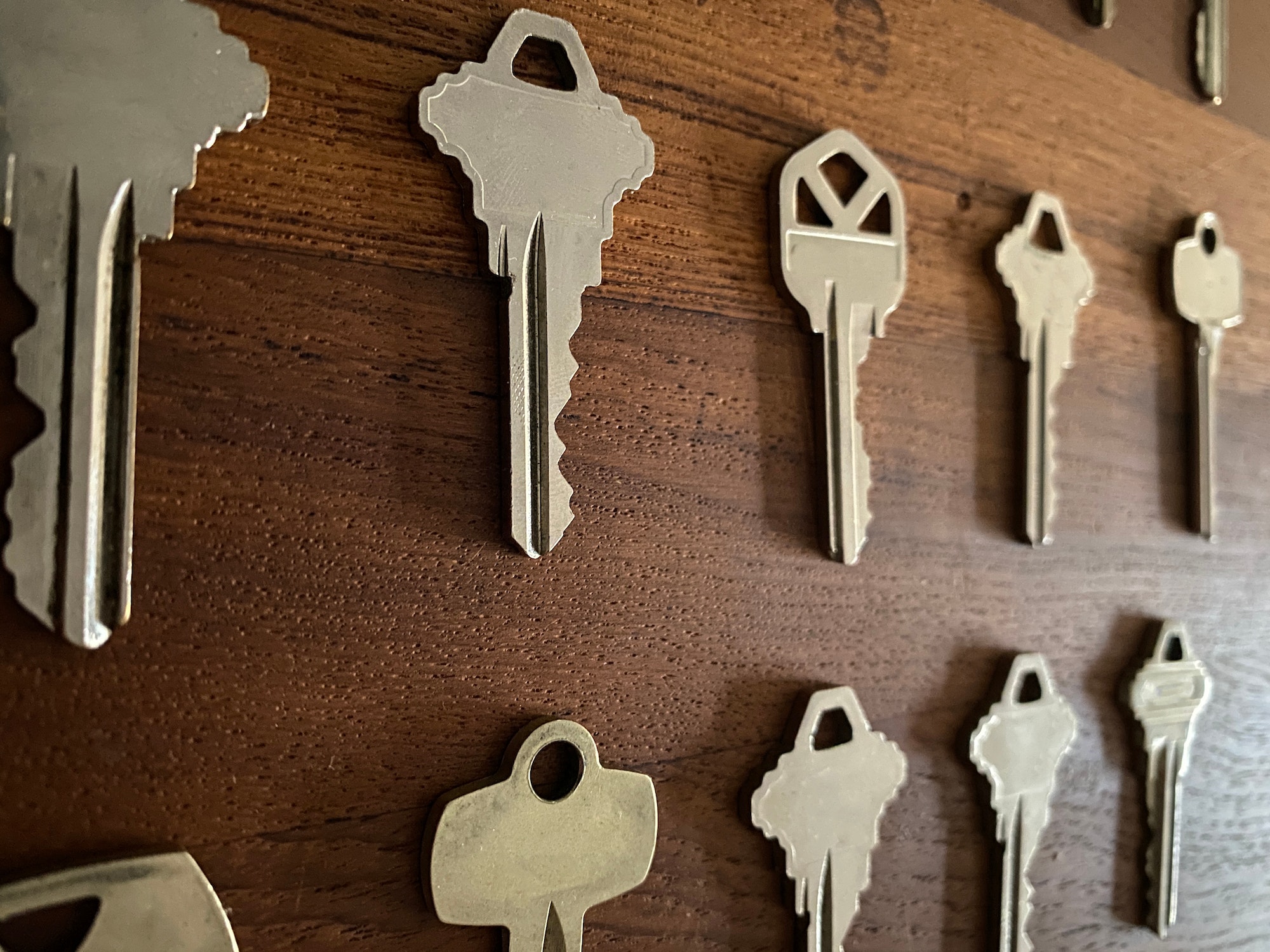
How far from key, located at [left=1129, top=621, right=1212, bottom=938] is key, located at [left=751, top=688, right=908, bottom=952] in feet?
0.67

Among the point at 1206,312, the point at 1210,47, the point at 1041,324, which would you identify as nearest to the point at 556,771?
the point at 1041,324

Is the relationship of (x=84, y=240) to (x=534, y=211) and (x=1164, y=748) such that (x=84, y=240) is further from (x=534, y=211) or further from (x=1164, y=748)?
(x=1164, y=748)

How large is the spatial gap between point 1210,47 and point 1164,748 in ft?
1.53

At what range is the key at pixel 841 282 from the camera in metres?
0.49

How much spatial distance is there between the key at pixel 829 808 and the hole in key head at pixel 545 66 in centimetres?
30

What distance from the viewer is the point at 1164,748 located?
24.2 inches

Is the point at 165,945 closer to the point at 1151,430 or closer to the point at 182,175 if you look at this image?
the point at 182,175

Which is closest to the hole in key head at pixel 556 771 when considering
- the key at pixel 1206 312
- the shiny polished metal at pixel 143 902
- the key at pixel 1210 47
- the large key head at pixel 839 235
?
the shiny polished metal at pixel 143 902

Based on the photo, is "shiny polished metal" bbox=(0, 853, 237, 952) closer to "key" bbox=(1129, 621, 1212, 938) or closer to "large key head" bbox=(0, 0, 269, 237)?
"large key head" bbox=(0, 0, 269, 237)

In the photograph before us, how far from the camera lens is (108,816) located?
1.10ft

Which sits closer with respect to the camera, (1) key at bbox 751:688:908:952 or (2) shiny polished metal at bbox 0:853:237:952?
(2) shiny polished metal at bbox 0:853:237:952

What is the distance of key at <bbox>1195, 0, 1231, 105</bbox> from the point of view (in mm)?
670

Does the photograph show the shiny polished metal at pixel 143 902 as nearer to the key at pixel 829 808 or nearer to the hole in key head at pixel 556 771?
the hole in key head at pixel 556 771

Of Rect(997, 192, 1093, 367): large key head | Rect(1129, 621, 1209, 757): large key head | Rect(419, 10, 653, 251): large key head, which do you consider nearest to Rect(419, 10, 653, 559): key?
Rect(419, 10, 653, 251): large key head
